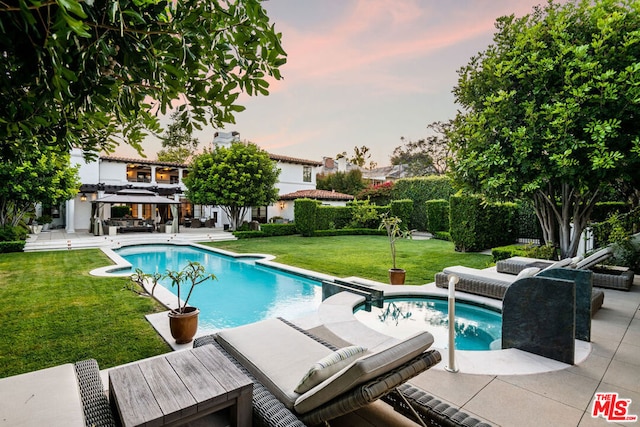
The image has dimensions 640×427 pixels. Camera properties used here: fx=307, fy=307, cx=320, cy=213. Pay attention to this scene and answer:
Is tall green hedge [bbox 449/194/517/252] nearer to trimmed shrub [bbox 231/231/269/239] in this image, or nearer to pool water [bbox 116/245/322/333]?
pool water [bbox 116/245/322/333]

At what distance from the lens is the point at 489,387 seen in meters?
3.13

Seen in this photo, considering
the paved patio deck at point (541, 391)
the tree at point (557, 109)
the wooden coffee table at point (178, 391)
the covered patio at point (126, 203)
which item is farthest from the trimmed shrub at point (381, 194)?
the wooden coffee table at point (178, 391)

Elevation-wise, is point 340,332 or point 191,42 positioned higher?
point 191,42

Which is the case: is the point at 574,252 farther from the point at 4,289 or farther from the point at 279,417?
the point at 4,289

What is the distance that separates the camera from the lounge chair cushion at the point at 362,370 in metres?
1.81

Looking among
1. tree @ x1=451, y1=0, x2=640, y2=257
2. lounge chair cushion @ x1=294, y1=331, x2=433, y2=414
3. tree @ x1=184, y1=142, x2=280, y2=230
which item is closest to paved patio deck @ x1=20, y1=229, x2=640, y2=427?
lounge chair cushion @ x1=294, y1=331, x2=433, y2=414

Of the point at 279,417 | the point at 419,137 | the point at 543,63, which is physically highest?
the point at 419,137

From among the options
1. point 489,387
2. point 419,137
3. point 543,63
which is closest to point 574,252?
point 543,63

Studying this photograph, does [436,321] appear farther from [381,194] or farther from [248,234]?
[381,194]

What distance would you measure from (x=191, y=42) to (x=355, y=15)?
9125 millimetres

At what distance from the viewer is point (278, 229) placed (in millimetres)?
20609

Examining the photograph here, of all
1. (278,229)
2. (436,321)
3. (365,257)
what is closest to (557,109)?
(436,321)

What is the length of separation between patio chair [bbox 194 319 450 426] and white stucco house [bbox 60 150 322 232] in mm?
19999

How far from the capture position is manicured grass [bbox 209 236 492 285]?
962 centimetres
